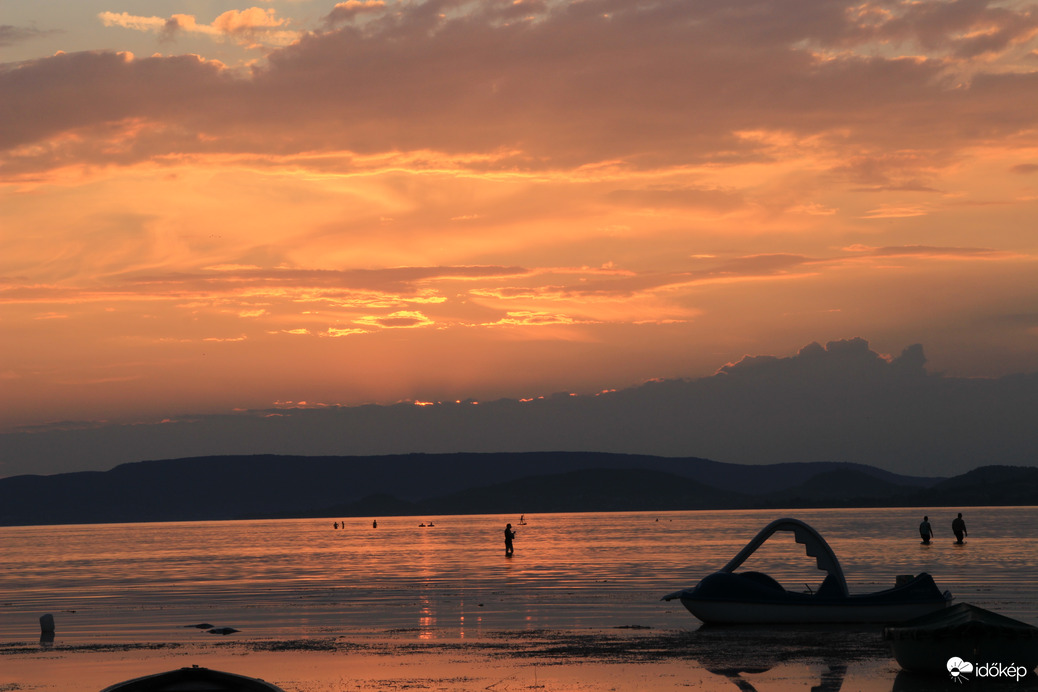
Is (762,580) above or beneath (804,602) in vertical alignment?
above

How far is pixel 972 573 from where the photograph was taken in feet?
152

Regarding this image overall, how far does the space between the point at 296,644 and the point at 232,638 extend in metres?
2.51

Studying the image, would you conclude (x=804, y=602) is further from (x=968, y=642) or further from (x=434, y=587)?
(x=434, y=587)

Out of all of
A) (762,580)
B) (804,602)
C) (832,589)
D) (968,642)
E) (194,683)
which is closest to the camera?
(194,683)

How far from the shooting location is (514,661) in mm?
23875

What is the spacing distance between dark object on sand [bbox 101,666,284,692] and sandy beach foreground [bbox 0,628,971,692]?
12.4 ft

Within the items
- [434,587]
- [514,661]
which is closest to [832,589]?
[514,661]

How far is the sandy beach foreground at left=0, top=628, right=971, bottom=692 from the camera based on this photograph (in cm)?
2112

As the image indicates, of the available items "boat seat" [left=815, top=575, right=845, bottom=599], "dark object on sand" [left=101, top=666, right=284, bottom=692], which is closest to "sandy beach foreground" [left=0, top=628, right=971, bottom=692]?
"boat seat" [left=815, top=575, right=845, bottom=599]

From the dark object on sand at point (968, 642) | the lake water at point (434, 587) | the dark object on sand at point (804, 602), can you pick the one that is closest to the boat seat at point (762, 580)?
the dark object on sand at point (804, 602)

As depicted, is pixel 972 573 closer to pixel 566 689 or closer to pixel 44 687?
pixel 566 689

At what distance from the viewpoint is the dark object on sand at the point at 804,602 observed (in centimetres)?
2997

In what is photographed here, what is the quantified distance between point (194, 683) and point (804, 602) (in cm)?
1810

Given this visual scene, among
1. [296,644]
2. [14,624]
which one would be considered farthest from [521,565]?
[296,644]
